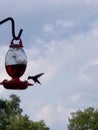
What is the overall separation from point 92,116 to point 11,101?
5462cm

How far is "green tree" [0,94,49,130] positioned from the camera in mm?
106750

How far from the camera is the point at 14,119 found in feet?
388

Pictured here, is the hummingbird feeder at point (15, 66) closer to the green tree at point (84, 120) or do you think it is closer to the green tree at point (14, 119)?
the green tree at point (84, 120)

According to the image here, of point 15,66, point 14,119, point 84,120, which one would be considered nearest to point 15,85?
point 15,66

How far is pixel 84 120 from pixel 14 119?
19.3 m

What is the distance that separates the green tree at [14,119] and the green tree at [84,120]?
7.53 metres

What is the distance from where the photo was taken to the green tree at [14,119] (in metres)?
107

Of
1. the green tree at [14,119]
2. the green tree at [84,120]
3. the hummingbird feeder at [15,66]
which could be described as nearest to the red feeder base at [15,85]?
the hummingbird feeder at [15,66]

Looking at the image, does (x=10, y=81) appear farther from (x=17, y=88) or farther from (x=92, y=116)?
(x=92, y=116)

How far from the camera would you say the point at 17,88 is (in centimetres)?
1057

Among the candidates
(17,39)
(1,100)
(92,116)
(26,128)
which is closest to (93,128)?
(92,116)

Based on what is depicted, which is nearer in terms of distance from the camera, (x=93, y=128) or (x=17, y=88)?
(x=17, y=88)

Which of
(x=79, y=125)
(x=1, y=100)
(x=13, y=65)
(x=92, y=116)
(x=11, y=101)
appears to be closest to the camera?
(x=13, y=65)

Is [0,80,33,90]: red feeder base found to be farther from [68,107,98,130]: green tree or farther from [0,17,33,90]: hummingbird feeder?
[68,107,98,130]: green tree
